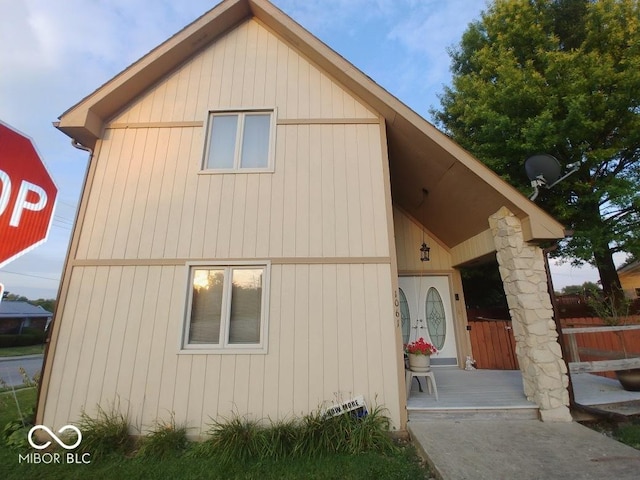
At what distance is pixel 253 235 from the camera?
Answer: 4.77m

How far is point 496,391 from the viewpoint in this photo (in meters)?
4.83

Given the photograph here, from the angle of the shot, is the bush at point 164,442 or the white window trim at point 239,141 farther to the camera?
the white window trim at point 239,141

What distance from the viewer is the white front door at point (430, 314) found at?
6.92 m

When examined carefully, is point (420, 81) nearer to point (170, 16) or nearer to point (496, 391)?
point (170, 16)

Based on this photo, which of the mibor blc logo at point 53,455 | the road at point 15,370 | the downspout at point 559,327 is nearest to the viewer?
the mibor blc logo at point 53,455

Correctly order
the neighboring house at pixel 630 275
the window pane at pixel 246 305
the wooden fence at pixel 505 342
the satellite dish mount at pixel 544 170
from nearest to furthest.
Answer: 1. the window pane at pixel 246 305
2. the satellite dish mount at pixel 544 170
3. the wooden fence at pixel 505 342
4. the neighboring house at pixel 630 275

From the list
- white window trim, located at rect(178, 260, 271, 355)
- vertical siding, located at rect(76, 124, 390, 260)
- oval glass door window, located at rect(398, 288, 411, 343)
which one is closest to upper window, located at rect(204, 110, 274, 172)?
vertical siding, located at rect(76, 124, 390, 260)

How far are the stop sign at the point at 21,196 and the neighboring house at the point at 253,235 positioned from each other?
3.34 metres

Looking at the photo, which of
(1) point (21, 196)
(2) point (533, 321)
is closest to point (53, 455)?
(1) point (21, 196)

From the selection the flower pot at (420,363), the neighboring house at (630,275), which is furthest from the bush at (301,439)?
the neighboring house at (630,275)

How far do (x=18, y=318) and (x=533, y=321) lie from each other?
42.9 metres

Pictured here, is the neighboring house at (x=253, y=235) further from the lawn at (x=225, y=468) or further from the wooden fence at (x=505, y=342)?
the wooden fence at (x=505, y=342)

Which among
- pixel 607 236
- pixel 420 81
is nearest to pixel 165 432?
pixel 607 236

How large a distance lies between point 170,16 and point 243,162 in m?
5.76
